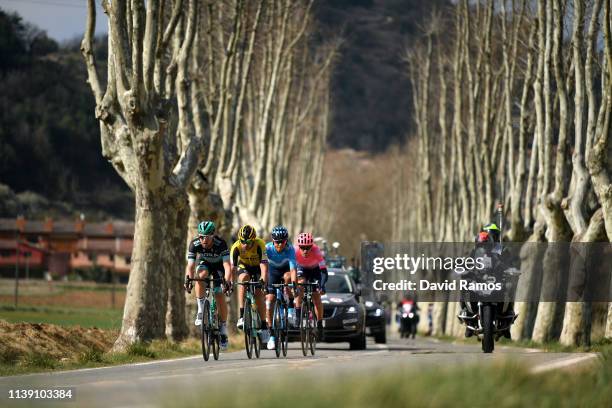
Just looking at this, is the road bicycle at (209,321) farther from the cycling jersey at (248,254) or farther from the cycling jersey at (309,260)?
the cycling jersey at (309,260)

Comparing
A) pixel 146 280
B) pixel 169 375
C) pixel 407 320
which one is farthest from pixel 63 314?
pixel 169 375

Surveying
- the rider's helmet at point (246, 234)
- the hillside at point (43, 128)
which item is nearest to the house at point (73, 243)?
the hillside at point (43, 128)

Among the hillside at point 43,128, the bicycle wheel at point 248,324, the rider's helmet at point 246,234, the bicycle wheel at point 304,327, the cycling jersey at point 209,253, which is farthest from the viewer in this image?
the hillside at point 43,128

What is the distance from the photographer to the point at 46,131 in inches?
4427

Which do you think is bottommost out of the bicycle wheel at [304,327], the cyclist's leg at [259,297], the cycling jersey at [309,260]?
A: the bicycle wheel at [304,327]

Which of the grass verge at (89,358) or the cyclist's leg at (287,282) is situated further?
→ the cyclist's leg at (287,282)

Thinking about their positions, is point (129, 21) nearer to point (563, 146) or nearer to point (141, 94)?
point (141, 94)

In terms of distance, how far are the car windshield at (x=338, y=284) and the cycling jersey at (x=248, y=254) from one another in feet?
31.8

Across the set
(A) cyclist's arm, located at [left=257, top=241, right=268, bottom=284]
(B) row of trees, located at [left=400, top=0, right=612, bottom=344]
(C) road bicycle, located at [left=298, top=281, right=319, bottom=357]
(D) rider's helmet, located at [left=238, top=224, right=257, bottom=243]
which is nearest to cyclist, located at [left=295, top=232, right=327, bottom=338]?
(C) road bicycle, located at [left=298, top=281, right=319, bottom=357]

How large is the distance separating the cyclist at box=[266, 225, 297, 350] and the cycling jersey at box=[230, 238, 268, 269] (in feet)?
1.61

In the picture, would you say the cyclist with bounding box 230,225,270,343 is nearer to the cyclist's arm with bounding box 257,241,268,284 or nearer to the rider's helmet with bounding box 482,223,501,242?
the cyclist's arm with bounding box 257,241,268,284

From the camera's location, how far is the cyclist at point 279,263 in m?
20.2

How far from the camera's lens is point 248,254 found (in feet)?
64.8

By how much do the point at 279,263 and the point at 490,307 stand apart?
3.86m
